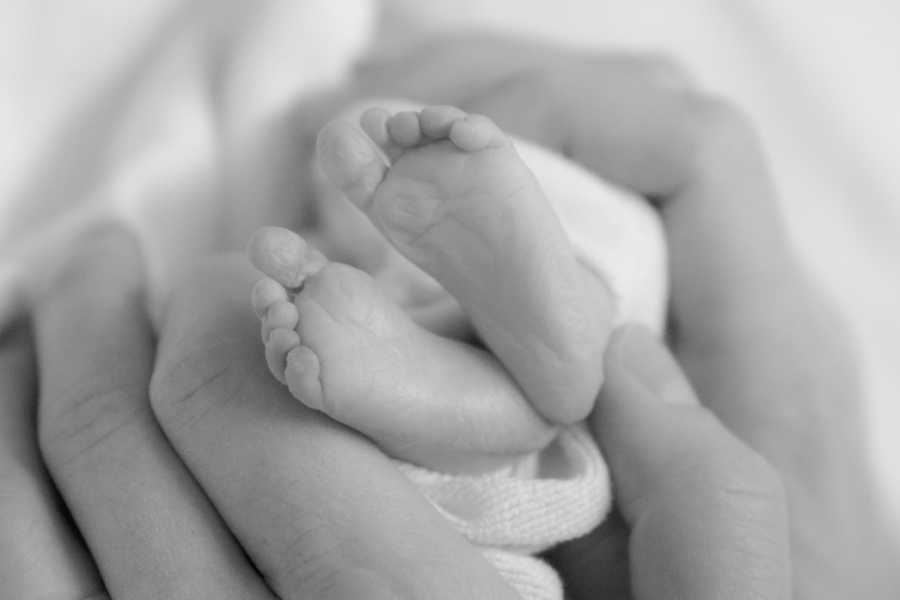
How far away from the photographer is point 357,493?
576 mm

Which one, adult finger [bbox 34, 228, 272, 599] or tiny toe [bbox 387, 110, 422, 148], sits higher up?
tiny toe [bbox 387, 110, 422, 148]

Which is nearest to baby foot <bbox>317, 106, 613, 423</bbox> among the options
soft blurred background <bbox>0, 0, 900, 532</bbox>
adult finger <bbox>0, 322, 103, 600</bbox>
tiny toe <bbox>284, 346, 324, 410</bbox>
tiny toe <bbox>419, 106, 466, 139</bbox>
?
tiny toe <bbox>419, 106, 466, 139</bbox>

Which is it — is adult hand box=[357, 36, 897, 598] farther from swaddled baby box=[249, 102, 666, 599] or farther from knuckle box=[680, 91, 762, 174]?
swaddled baby box=[249, 102, 666, 599]

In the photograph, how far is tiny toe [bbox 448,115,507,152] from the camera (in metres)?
0.58

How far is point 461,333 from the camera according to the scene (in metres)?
0.72

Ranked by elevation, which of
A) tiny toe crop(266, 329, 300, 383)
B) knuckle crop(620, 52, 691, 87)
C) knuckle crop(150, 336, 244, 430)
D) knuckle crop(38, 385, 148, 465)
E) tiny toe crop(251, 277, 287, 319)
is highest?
tiny toe crop(251, 277, 287, 319)

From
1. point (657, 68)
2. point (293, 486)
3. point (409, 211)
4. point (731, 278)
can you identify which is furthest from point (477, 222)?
point (657, 68)

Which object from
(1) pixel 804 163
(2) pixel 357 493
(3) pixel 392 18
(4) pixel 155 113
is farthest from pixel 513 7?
(2) pixel 357 493

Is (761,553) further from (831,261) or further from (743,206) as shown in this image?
(831,261)

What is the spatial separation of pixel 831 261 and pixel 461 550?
0.83 metres

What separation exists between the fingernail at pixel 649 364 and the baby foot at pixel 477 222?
0.40 ft

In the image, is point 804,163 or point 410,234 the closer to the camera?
point 410,234

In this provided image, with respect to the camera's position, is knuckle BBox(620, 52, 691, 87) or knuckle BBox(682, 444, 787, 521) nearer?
knuckle BBox(682, 444, 787, 521)

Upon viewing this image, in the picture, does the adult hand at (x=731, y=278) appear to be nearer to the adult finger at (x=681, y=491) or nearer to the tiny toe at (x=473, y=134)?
the adult finger at (x=681, y=491)
